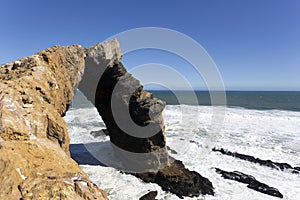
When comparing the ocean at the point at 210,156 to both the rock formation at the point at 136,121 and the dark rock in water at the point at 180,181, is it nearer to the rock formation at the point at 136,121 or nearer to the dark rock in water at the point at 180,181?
the dark rock in water at the point at 180,181

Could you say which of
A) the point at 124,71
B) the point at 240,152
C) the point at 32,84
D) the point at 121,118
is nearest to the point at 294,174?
the point at 240,152

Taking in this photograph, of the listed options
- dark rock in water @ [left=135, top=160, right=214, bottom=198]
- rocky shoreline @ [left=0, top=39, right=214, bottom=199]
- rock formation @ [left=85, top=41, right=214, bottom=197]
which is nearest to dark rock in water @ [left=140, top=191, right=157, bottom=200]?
dark rock in water @ [left=135, top=160, right=214, bottom=198]

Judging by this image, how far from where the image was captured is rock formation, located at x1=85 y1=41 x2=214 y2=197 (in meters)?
11.6

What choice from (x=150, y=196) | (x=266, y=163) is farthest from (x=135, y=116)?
(x=266, y=163)

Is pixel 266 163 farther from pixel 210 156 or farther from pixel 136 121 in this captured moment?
pixel 136 121

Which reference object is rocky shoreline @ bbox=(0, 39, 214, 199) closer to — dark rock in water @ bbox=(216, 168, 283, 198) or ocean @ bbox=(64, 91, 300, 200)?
ocean @ bbox=(64, 91, 300, 200)

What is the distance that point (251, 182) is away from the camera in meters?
11.4

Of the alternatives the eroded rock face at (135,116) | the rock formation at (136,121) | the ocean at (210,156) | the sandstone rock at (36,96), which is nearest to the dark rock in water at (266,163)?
the ocean at (210,156)

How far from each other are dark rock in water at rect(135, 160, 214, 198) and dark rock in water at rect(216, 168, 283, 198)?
5.78ft

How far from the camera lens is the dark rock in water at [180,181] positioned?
34.0ft

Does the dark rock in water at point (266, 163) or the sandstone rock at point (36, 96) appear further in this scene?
the dark rock in water at point (266, 163)

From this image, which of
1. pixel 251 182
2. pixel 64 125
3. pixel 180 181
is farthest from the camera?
pixel 251 182

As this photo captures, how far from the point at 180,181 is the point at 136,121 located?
13.2 feet

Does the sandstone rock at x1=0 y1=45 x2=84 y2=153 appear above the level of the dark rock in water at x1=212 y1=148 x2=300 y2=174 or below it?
above
